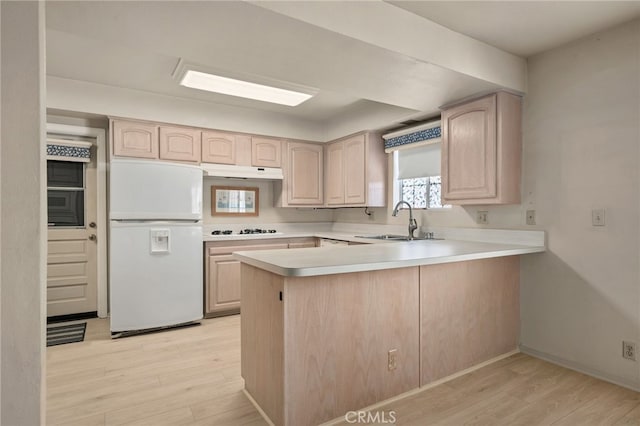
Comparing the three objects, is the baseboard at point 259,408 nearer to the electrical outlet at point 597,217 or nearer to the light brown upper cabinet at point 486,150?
the light brown upper cabinet at point 486,150

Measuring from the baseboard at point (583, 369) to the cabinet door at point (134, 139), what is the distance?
3.87 m

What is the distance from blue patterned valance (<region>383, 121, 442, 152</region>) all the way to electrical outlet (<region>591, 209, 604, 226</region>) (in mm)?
1435

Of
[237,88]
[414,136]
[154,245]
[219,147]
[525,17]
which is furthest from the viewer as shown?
[219,147]

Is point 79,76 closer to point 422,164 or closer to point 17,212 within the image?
point 17,212

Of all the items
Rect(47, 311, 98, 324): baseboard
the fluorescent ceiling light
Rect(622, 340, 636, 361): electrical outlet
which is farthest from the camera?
Rect(47, 311, 98, 324): baseboard

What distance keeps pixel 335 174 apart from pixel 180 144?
1.88 m

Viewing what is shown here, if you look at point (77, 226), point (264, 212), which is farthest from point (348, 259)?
point (77, 226)

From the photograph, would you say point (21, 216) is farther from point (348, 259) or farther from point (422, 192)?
point (422, 192)

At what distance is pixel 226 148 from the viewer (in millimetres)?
4039

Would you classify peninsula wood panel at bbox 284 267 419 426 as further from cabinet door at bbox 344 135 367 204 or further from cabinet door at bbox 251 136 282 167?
cabinet door at bbox 251 136 282 167

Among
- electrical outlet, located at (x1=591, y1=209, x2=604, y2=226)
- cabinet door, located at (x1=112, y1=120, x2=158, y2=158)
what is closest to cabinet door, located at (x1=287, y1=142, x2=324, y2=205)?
cabinet door, located at (x1=112, y1=120, x2=158, y2=158)

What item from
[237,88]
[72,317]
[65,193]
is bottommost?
[72,317]

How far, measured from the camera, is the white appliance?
3195 millimetres

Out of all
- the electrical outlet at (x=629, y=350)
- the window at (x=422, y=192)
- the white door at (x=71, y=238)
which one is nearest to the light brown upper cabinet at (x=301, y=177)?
the window at (x=422, y=192)
